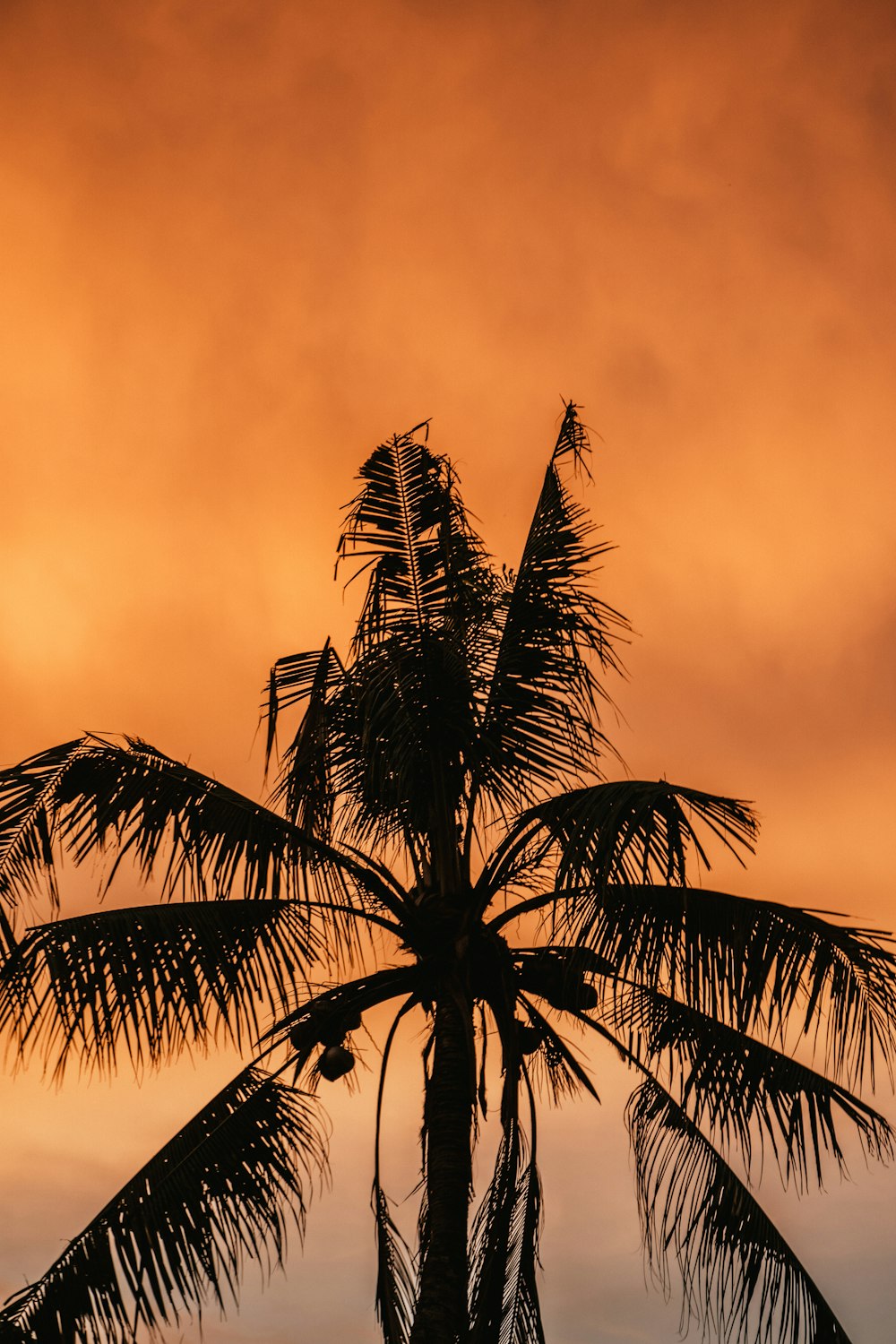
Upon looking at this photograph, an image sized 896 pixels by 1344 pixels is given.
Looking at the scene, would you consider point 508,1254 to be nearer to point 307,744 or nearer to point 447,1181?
point 447,1181

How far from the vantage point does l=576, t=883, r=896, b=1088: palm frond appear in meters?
7.52

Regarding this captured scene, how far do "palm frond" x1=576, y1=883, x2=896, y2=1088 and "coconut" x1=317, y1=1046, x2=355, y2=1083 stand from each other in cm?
192

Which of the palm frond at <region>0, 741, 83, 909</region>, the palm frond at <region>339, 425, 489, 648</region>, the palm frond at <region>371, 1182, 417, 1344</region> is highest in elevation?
the palm frond at <region>339, 425, 489, 648</region>

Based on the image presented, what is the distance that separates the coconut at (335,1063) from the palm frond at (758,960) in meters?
1.92

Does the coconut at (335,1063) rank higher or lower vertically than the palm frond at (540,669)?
lower

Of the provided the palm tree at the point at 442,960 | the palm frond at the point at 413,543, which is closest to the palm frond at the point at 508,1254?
the palm tree at the point at 442,960

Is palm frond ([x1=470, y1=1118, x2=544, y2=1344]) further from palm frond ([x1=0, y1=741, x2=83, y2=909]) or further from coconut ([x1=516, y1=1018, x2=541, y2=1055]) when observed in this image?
palm frond ([x1=0, y1=741, x2=83, y2=909])

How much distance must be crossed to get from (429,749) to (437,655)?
2.23ft

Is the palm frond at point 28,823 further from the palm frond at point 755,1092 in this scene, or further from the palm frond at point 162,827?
the palm frond at point 755,1092

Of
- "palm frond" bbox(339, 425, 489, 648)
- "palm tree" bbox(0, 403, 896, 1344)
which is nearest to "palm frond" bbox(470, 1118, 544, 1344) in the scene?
"palm tree" bbox(0, 403, 896, 1344)

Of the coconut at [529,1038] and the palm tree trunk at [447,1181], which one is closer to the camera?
the palm tree trunk at [447,1181]

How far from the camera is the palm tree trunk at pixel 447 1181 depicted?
748 centimetres

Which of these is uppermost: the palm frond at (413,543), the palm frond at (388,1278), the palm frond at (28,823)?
the palm frond at (413,543)

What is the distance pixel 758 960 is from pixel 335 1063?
9.61 feet
